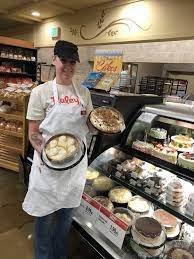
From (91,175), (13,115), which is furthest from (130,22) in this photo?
(91,175)

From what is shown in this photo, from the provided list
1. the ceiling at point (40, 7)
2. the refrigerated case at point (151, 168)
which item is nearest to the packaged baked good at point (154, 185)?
the refrigerated case at point (151, 168)

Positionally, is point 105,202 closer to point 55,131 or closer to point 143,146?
point 143,146

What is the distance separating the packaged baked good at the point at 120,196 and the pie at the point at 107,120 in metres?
0.67

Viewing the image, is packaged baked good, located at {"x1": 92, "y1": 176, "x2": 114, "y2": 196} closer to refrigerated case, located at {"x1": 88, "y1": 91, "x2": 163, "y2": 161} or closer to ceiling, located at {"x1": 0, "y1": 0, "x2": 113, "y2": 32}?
refrigerated case, located at {"x1": 88, "y1": 91, "x2": 163, "y2": 161}

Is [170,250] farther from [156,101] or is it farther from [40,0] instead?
[40,0]

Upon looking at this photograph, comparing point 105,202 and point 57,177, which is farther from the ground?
point 57,177

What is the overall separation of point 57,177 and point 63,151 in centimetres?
20

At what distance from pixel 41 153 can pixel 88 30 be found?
468 centimetres

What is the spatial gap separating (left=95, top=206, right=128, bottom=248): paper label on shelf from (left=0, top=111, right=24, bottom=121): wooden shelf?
7.10 feet

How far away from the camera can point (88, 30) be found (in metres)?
5.60

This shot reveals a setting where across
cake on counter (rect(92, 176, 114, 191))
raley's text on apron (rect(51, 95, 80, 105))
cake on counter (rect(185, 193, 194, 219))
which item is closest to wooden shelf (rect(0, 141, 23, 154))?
cake on counter (rect(92, 176, 114, 191))

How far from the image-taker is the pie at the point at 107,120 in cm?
171

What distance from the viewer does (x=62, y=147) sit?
162 cm

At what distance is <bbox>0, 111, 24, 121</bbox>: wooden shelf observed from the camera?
3.55 m
